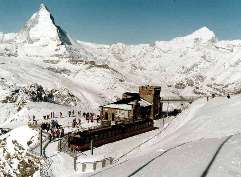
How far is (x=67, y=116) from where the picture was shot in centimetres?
6875

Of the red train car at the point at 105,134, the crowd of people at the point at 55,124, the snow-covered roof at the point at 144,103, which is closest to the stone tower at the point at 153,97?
the snow-covered roof at the point at 144,103

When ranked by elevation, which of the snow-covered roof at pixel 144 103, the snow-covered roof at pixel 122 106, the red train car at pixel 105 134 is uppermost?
the snow-covered roof at pixel 144 103

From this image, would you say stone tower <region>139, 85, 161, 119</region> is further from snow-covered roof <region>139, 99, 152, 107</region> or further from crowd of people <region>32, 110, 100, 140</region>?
crowd of people <region>32, 110, 100, 140</region>

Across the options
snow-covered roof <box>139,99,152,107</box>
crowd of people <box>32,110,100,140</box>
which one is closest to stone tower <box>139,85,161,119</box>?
snow-covered roof <box>139,99,152,107</box>

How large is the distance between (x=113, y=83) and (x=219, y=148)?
528ft

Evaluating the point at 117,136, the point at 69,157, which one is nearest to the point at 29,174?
the point at 69,157

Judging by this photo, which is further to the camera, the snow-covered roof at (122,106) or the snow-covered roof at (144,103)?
the snow-covered roof at (144,103)

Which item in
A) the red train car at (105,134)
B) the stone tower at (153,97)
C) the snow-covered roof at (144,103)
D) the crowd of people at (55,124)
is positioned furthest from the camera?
the stone tower at (153,97)

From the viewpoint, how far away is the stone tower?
72200 millimetres

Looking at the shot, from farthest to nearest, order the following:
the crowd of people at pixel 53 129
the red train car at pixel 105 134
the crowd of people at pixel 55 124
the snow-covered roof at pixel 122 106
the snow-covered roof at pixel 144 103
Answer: the snow-covered roof at pixel 144 103, the snow-covered roof at pixel 122 106, the crowd of people at pixel 55 124, the crowd of people at pixel 53 129, the red train car at pixel 105 134

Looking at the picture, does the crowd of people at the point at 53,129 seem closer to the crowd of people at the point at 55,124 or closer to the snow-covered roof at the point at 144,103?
the crowd of people at the point at 55,124

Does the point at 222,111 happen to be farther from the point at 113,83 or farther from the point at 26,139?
the point at 113,83

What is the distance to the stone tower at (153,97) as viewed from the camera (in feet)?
237

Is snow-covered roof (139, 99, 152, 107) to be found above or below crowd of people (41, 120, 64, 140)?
above
